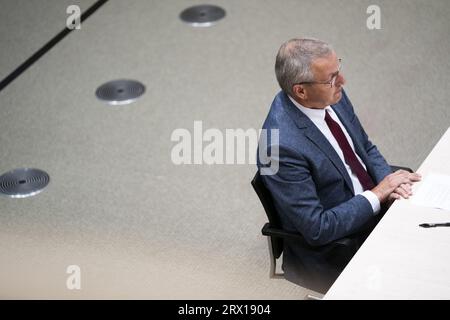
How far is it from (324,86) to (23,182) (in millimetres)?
2299

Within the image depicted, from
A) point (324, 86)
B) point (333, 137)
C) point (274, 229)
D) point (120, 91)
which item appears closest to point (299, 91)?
point (324, 86)

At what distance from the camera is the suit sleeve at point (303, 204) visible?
11.0 ft

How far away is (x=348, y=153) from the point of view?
11.8 ft

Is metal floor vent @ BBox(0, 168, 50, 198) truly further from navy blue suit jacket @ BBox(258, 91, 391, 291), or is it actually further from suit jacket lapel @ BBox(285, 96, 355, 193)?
suit jacket lapel @ BBox(285, 96, 355, 193)

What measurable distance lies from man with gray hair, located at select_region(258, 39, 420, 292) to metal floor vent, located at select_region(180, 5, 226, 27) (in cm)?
303

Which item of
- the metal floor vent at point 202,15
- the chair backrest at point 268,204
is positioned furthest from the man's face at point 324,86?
the metal floor vent at point 202,15

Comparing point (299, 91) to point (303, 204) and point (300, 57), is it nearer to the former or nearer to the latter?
point (300, 57)

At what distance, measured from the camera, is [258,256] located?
4367 mm

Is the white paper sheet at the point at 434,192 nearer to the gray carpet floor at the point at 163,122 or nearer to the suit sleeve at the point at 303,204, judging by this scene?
the suit sleeve at the point at 303,204

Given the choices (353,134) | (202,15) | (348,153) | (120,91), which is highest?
(202,15)

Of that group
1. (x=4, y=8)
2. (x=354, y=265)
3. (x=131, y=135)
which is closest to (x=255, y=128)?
(x=131, y=135)

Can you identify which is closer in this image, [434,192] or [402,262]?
[402,262]

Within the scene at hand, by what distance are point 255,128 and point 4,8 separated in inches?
112
